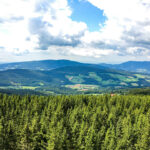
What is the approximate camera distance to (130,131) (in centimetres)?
5725

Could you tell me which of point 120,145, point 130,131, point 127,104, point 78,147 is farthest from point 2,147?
point 127,104

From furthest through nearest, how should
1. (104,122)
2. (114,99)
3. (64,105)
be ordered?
(114,99) → (64,105) → (104,122)

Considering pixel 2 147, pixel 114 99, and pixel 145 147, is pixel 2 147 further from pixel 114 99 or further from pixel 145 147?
pixel 114 99

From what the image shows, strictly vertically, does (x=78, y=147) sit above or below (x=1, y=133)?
below

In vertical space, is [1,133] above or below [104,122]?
above

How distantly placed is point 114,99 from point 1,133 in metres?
91.0

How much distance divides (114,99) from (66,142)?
7957 centimetres

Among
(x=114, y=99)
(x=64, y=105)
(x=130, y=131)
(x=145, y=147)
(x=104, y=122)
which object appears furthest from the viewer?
(x=114, y=99)

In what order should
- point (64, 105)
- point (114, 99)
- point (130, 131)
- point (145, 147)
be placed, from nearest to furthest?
point (145, 147) → point (130, 131) → point (64, 105) → point (114, 99)

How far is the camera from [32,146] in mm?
49625

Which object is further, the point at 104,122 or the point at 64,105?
the point at 64,105

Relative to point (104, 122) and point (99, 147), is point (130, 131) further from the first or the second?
point (104, 122)

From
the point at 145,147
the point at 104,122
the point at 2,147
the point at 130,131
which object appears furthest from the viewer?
the point at 104,122

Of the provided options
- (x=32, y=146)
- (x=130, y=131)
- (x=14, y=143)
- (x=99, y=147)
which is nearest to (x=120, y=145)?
(x=99, y=147)
